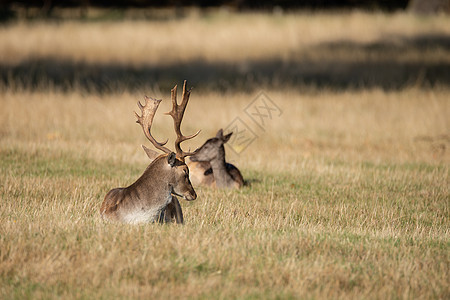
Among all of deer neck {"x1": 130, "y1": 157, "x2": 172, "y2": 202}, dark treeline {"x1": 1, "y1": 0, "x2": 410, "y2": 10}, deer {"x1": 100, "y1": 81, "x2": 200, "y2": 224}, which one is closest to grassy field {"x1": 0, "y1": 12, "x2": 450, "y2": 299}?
deer {"x1": 100, "y1": 81, "x2": 200, "y2": 224}

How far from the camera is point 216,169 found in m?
10.4

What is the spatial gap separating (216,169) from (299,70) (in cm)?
1730

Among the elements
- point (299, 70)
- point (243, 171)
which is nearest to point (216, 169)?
point (243, 171)

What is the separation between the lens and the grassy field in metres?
5.85

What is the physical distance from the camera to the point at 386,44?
96.1 feet

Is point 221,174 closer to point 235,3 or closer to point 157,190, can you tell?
point 157,190

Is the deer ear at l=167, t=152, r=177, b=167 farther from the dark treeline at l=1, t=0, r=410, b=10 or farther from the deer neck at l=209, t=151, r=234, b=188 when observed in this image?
the dark treeline at l=1, t=0, r=410, b=10

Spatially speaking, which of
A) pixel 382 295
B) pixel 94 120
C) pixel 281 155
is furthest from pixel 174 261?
pixel 94 120

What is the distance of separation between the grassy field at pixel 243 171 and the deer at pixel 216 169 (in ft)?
1.29

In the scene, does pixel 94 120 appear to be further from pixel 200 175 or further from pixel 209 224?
pixel 209 224

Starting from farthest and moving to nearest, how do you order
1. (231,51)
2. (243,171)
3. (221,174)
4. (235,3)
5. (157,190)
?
(235,3), (231,51), (243,171), (221,174), (157,190)

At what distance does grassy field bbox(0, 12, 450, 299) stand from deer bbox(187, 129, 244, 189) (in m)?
0.39

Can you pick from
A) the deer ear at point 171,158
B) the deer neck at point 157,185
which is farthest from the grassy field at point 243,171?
the deer ear at point 171,158

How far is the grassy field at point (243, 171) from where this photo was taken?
5848 mm
